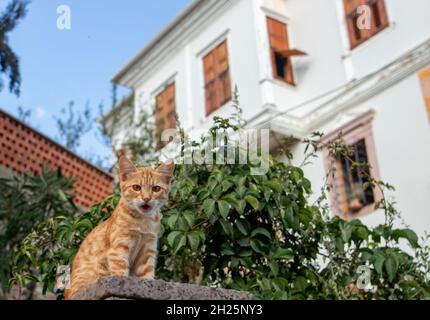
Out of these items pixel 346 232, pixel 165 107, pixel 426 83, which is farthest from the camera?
pixel 165 107

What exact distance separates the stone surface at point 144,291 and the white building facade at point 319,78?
6440 mm

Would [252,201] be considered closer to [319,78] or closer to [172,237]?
[172,237]

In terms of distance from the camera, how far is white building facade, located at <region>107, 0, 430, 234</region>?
9.20 m

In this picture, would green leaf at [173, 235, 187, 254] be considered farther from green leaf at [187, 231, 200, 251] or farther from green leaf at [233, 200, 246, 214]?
green leaf at [233, 200, 246, 214]

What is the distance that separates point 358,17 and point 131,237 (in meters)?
9.09

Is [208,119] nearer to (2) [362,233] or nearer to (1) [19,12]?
(1) [19,12]

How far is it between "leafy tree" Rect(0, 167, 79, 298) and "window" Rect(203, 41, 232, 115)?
489cm

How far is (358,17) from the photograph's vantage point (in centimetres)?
1036

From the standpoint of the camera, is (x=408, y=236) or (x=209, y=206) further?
(x=408, y=236)

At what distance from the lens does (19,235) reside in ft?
22.1

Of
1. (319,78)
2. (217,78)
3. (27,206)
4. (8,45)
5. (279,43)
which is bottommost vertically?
(27,206)

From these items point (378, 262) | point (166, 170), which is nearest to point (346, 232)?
point (378, 262)

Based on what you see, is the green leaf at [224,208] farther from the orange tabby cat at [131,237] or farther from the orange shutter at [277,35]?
the orange shutter at [277,35]

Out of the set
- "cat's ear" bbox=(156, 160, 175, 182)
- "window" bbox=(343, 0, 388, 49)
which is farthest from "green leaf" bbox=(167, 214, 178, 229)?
"window" bbox=(343, 0, 388, 49)
